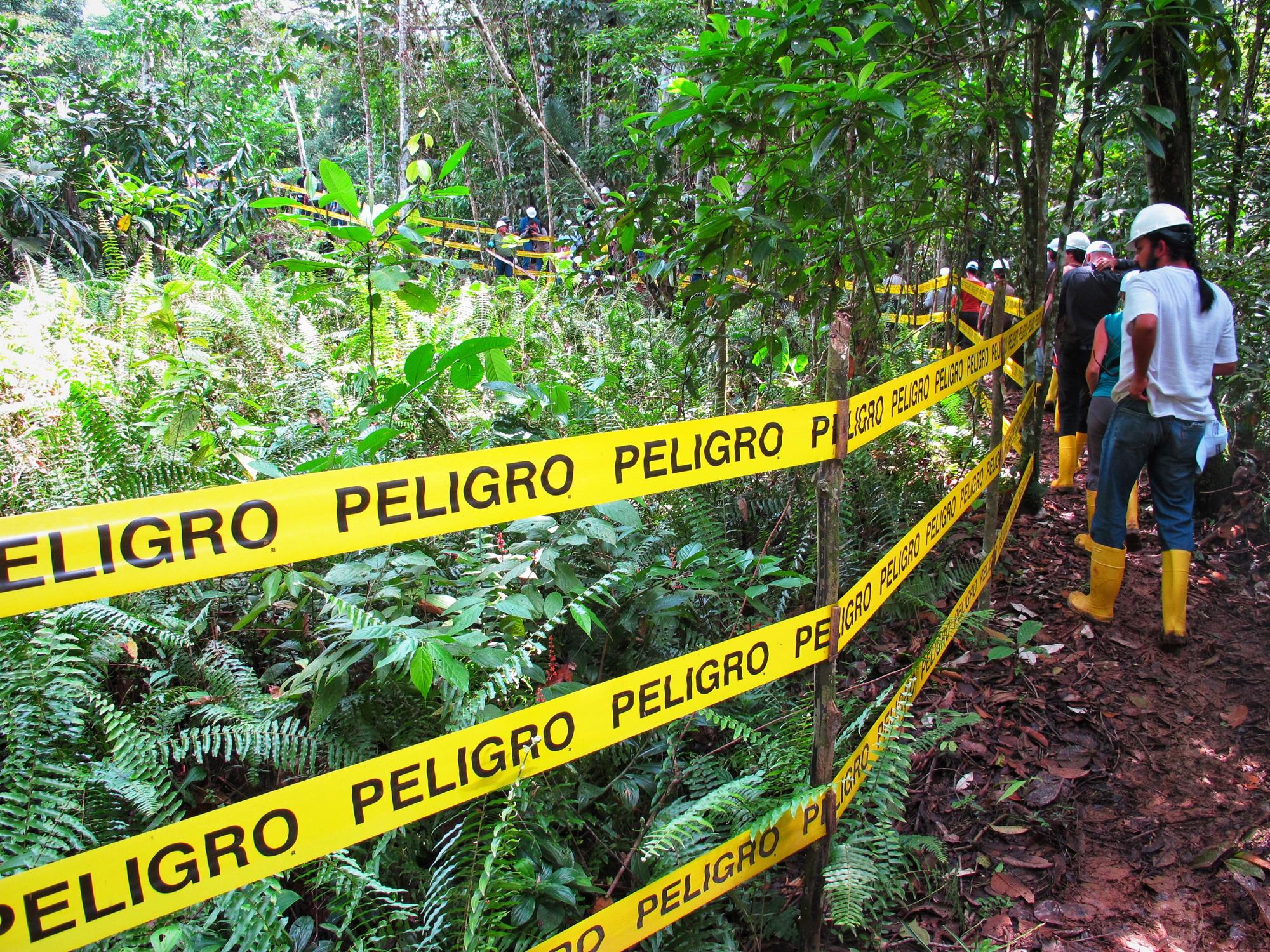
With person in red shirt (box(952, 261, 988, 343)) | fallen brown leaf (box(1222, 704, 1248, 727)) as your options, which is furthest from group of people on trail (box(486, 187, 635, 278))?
person in red shirt (box(952, 261, 988, 343))

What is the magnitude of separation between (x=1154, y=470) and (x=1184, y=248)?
3.56ft

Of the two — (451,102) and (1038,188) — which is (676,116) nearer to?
(1038,188)

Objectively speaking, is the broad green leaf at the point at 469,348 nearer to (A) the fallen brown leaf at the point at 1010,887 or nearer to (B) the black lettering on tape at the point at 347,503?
(B) the black lettering on tape at the point at 347,503

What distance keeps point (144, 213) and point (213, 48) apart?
11.7m

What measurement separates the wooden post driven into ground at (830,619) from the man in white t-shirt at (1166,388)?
2.48 m

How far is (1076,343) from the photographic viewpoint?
6211mm

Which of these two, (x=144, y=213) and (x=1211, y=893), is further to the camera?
(x=144, y=213)

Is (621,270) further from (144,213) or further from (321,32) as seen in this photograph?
(321,32)

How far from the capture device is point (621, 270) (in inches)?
298

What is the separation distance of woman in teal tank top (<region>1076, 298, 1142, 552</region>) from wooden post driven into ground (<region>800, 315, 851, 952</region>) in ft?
10.9

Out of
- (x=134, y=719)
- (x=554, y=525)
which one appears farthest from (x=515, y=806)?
(x=134, y=719)

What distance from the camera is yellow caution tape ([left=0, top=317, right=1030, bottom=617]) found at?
114 cm

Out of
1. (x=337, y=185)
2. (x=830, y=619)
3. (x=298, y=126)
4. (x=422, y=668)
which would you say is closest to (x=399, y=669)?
(x=422, y=668)

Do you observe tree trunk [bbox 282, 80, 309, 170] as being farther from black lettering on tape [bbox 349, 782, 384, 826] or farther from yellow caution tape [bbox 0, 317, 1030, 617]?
black lettering on tape [bbox 349, 782, 384, 826]
